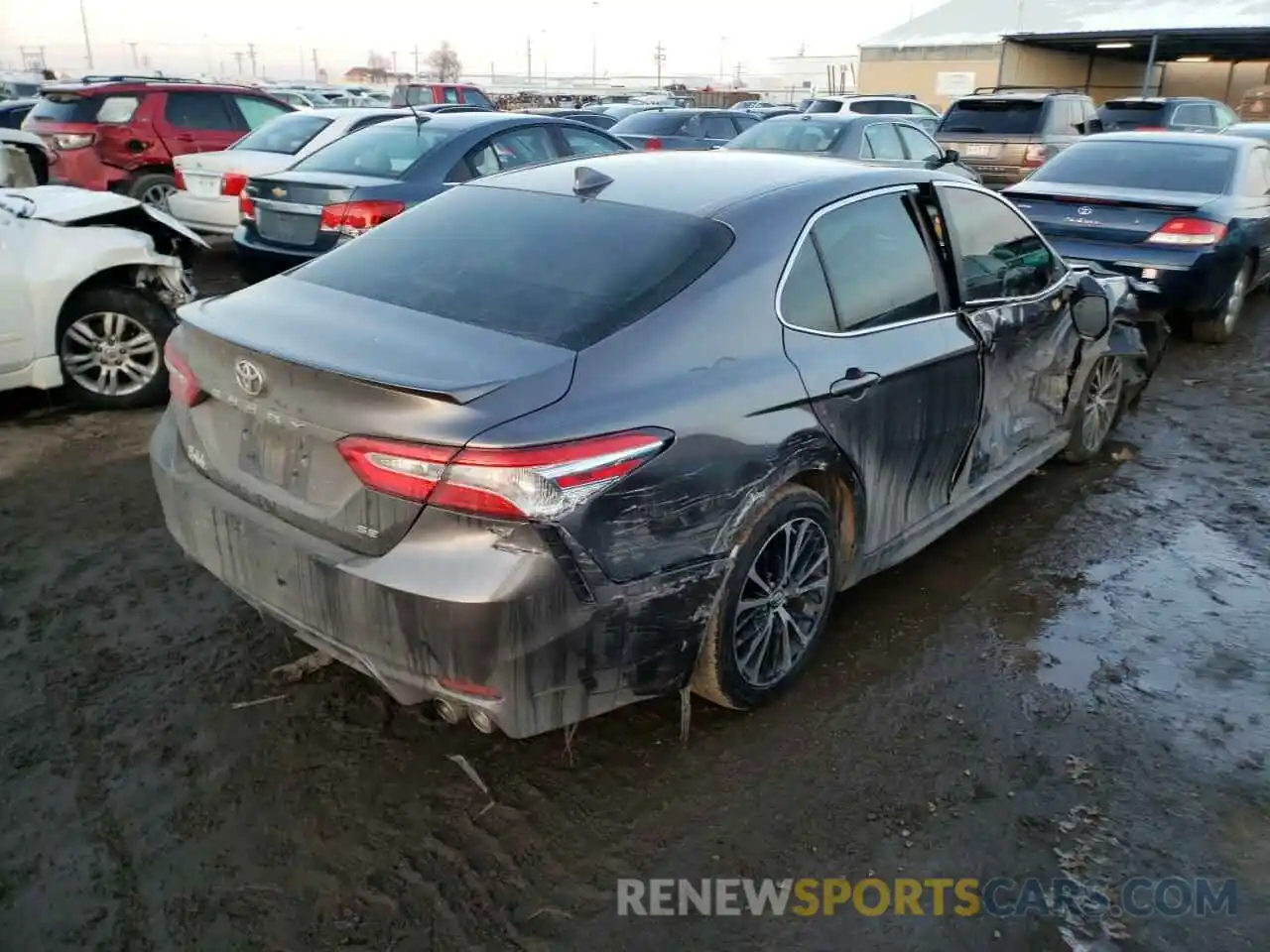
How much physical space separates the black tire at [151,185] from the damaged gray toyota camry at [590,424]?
929 cm

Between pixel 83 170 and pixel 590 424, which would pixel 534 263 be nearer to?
pixel 590 424

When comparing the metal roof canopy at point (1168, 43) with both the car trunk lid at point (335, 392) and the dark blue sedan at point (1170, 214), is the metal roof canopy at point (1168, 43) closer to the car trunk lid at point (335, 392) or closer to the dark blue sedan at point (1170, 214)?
the dark blue sedan at point (1170, 214)

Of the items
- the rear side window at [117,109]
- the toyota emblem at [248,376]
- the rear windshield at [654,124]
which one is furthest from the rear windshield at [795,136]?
the toyota emblem at [248,376]

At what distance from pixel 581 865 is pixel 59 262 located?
4699mm

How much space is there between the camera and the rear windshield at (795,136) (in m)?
11.9

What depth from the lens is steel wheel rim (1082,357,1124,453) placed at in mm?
5191

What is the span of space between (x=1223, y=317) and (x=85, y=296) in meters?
8.13

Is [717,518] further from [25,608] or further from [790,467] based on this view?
[25,608]

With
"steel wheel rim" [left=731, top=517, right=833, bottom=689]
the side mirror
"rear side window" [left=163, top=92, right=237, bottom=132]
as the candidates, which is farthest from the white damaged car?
"rear side window" [left=163, top=92, right=237, bottom=132]

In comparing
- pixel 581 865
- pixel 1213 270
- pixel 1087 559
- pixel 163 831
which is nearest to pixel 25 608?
pixel 163 831

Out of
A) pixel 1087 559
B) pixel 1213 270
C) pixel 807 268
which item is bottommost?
pixel 1087 559

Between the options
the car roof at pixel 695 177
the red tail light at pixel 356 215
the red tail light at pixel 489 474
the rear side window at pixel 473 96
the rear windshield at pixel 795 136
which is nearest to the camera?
the red tail light at pixel 489 474

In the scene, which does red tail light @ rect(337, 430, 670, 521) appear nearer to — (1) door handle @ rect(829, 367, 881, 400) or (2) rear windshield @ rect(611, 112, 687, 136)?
(1) door handle @ rect(829, 367, 881, 400)

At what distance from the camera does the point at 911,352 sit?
11.3 ft
